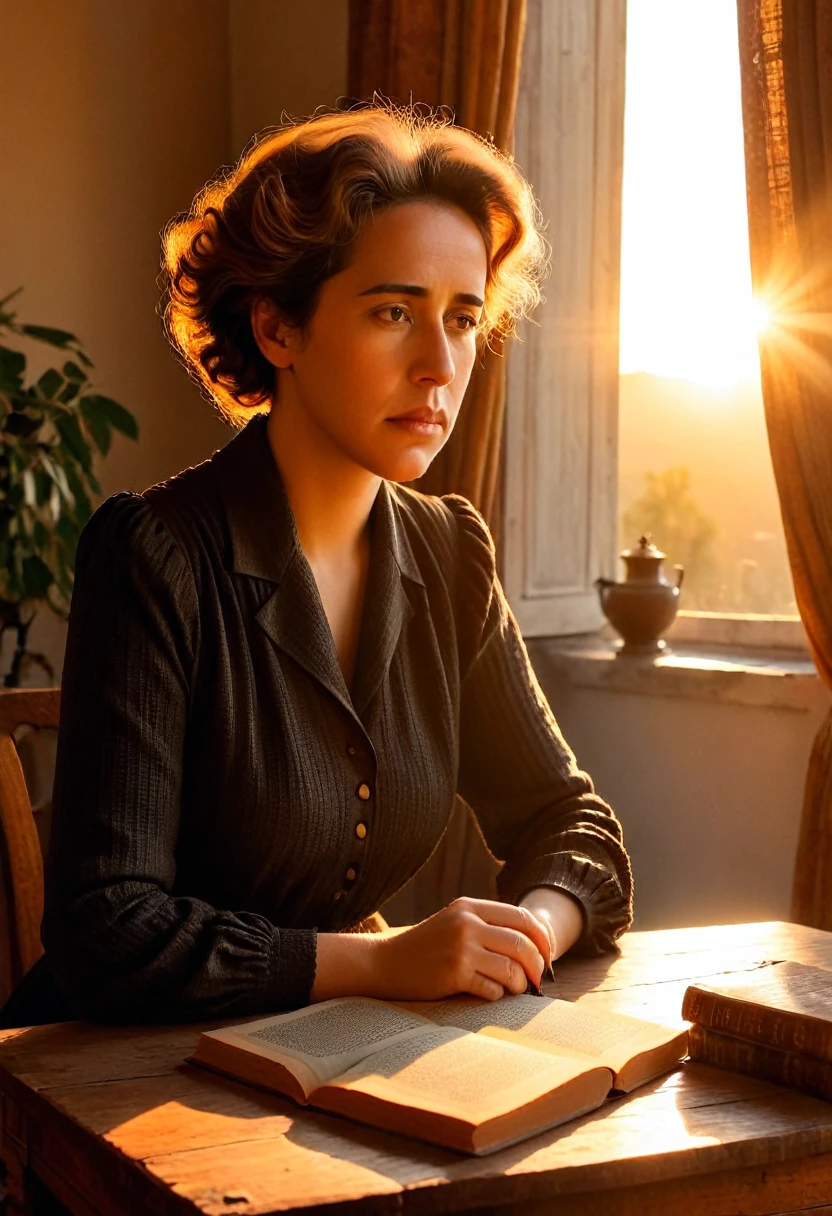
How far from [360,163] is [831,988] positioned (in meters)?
1.00

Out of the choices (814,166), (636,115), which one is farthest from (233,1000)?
(636,115)

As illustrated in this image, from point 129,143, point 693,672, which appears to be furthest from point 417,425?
point 129,143

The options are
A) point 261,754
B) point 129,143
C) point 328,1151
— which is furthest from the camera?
point 129,143

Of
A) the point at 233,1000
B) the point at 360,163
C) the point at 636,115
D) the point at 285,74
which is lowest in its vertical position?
the point at 233,1000

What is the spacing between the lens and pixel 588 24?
11.7ft

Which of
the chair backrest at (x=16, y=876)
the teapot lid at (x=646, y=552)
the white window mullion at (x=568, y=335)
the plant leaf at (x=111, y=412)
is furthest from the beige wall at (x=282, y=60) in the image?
the chair backrest at (x=16, y=876)

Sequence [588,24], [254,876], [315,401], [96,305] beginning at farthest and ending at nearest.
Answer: [96,305], [588,24], [315,401], [254,876]

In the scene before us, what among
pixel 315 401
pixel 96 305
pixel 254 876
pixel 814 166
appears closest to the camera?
pixel 254 876

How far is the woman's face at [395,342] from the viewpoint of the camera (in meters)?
1.56

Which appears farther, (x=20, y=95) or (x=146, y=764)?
(x=20, y=95)

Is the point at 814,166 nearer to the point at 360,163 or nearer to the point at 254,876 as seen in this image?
the point at 360,163

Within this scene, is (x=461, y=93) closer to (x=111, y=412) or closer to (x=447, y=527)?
(x=111, y=412)

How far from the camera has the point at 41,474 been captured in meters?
3.32

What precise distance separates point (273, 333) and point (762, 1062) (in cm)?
97
